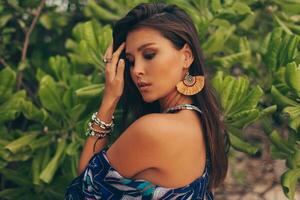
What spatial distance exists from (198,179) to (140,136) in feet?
1.05

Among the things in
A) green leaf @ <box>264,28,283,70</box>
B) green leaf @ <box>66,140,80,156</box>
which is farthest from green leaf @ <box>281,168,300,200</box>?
green leaf @ <box>66,140,80,156</box>

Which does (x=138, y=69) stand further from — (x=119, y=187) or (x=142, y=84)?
(x=119, y=187)

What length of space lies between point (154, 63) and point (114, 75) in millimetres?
267

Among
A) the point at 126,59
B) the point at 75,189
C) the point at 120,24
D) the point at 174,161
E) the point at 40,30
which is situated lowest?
the point at 40,30

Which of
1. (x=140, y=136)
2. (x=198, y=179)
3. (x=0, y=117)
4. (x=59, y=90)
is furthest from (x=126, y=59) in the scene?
(x=0, y=117)

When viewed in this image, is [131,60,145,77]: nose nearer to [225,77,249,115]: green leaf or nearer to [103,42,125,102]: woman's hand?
[103,42,125,102]: woman's hand

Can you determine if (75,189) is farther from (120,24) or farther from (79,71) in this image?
(79,71)

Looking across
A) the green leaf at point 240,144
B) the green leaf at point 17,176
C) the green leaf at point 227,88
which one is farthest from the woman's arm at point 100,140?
the green leaf at point 17,176

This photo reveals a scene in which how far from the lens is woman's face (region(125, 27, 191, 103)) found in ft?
6.92

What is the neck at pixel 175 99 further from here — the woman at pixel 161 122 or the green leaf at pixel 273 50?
the green leaf at pixel 273 50

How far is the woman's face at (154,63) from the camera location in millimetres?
2109

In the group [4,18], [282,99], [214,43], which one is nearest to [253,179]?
[214,43]

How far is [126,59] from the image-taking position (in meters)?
2.32

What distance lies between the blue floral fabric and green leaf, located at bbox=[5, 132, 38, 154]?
825 mm
